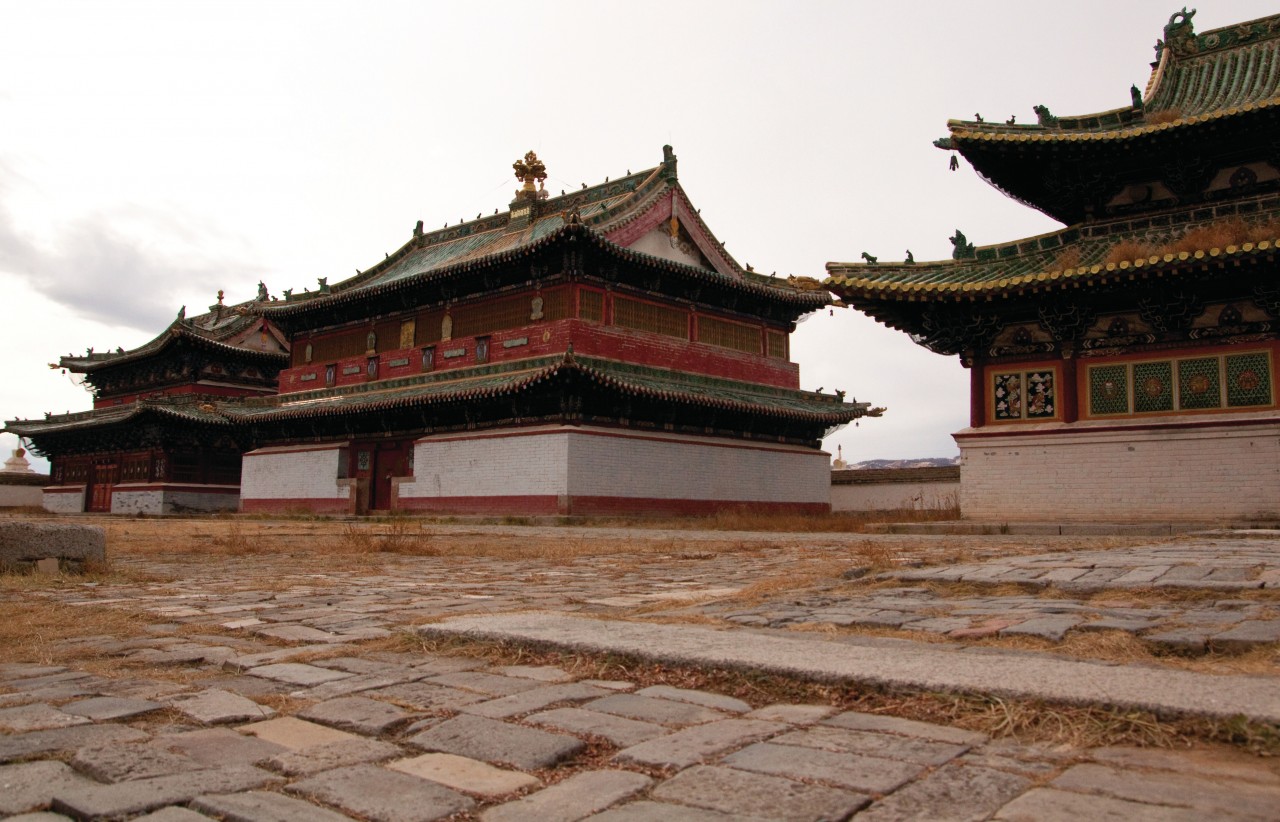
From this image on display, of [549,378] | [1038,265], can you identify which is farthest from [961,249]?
[549,378]

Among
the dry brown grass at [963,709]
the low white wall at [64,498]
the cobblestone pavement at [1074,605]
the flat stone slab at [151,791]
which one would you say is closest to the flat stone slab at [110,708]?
the flat stone slab at [151,791]

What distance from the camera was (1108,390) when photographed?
1630cm

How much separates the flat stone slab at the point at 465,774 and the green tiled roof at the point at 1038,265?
594 inches

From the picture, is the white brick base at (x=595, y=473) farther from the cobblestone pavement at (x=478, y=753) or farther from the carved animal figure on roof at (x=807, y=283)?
the cobblestone pavement at (x=478, y=753)

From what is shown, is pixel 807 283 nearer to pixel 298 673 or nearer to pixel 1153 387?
pixel 1153 387

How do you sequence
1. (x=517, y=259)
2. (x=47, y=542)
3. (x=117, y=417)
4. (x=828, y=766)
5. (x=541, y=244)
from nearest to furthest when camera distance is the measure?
(x=828, y=766) → (x=47, y=542) → (x=541, y=244) → (x=517, y=259) → (x=117, y=417)

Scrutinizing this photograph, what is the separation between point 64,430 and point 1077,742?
159 feet

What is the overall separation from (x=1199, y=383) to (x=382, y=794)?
649 inches

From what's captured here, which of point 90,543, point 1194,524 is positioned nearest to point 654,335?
point 1194,524

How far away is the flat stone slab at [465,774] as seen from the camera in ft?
7.81

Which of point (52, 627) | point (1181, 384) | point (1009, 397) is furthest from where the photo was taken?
point (1009, 397)

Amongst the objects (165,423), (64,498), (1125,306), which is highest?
(1125,306)

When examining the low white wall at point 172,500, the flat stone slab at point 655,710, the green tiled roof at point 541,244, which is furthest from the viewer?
the low white wall at point 172,500

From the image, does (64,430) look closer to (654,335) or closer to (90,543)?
(654,335)
